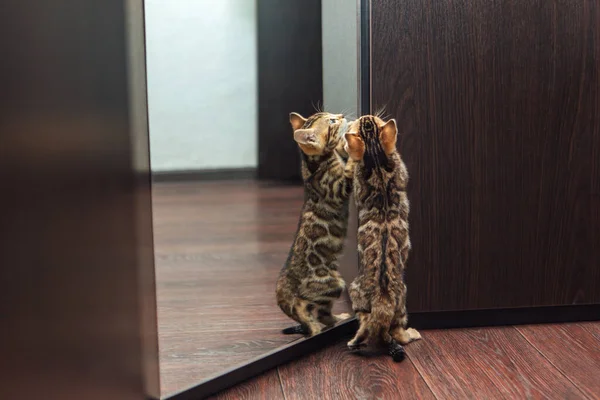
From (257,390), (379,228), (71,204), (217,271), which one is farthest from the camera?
(217,271)

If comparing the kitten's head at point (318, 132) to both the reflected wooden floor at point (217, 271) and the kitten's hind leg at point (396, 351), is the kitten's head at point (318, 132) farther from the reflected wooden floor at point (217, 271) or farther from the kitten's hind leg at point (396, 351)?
the kitten's hind leg at point (396, 351)

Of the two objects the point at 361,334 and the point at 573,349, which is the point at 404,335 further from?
the point at 573,349

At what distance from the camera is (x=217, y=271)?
2.02 metres

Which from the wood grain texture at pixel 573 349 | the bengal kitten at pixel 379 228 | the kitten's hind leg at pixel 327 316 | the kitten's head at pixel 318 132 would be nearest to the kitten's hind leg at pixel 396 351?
the bengal kitten at pixel 379 228

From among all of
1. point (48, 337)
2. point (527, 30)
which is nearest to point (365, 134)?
point (527, 30)

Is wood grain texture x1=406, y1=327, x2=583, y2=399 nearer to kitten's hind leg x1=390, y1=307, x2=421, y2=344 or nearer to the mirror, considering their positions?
kitten's hind leg x1=390, y1=307, x2=421, y2=344

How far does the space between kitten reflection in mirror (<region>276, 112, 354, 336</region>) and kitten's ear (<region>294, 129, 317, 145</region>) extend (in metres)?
0.02

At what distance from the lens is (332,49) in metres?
1.79

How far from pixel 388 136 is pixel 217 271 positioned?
1.81 feet

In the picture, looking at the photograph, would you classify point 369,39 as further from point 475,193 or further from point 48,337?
point 48,337

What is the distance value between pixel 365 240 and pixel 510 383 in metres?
0.39

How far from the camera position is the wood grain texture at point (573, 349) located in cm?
→ 166

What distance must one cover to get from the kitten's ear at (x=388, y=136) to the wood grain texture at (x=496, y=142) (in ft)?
0.40

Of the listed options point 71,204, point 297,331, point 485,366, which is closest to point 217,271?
point 297,331
